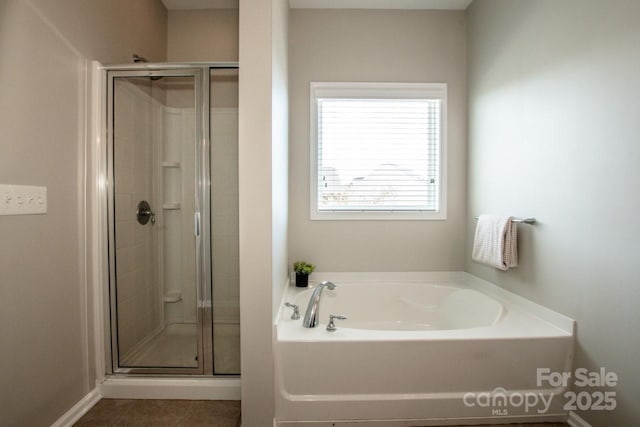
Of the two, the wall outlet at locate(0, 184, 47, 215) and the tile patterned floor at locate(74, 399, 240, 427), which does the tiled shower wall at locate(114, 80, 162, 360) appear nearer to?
the tile patterned floor at locate(74, 399, 240, 427)

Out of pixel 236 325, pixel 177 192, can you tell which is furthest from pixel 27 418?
pixel 177 192

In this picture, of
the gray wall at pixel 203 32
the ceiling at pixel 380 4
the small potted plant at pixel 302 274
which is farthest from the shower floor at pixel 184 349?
the ceiling at pixel 380 4

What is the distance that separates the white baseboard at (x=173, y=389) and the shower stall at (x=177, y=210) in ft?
0.20

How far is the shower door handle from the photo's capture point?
193cm

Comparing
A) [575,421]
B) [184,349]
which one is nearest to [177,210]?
[184,349]

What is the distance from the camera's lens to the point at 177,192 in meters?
1.91

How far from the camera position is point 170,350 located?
1932mm

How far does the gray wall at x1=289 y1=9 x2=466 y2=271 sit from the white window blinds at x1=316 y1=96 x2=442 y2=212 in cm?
13

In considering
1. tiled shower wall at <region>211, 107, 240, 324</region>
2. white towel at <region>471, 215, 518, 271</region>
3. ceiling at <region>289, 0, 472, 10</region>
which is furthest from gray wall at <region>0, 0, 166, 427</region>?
white towel at <region>471, 215, 518, 271</region>

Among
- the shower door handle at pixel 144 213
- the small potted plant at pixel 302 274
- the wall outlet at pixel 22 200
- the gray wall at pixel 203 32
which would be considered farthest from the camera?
the gray wall at pixel 203 32

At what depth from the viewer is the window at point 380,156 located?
2.59m

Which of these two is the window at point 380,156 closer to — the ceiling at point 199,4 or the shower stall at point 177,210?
the shower stall at point 177,210

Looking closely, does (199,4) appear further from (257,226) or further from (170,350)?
(170,350)

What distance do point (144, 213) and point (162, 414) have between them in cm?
112
